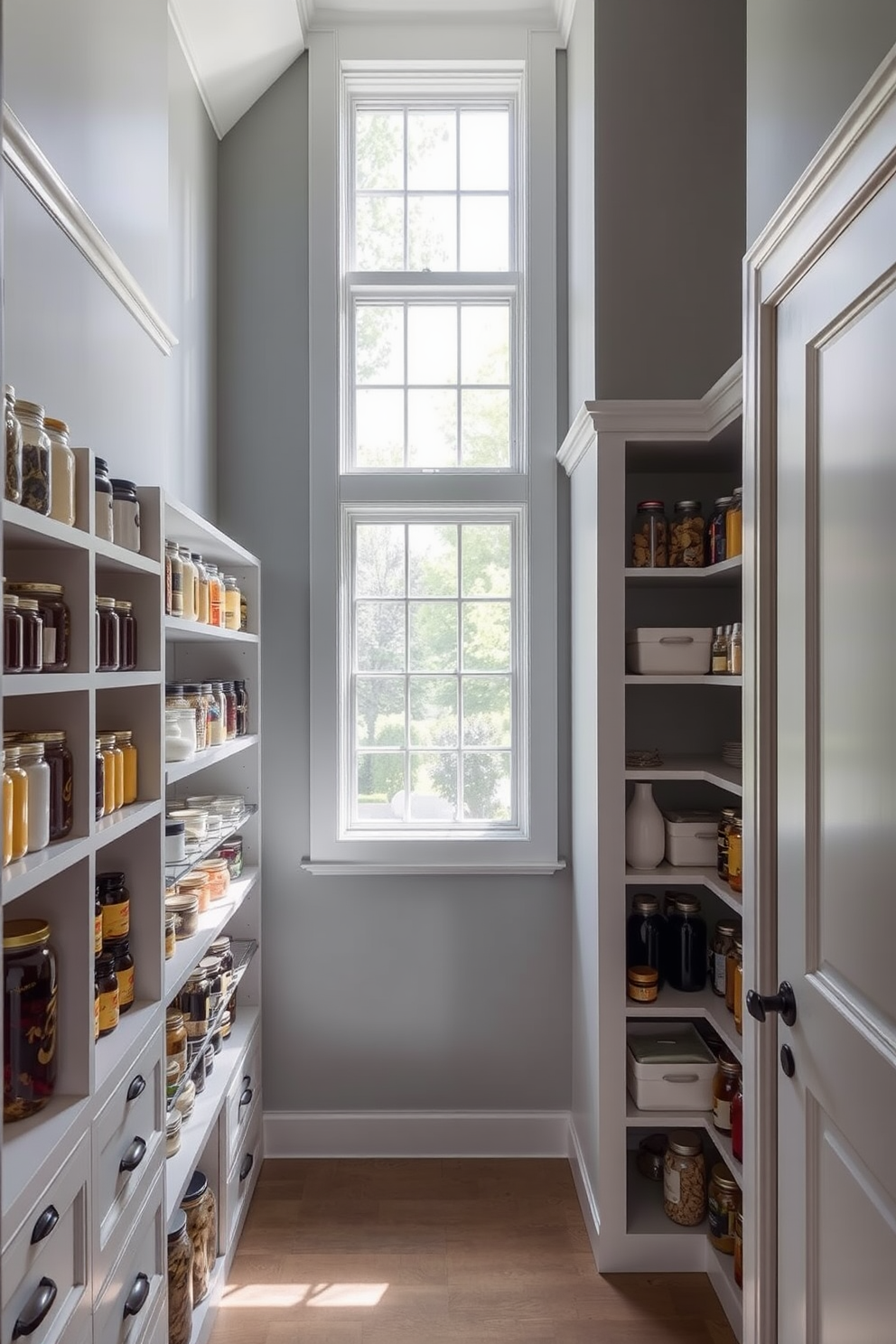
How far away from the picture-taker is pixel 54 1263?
107 cm

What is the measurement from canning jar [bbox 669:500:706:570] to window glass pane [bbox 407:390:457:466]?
2.90 ft

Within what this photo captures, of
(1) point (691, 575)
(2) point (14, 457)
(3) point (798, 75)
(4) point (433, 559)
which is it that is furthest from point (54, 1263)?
(4) point (433, 559)

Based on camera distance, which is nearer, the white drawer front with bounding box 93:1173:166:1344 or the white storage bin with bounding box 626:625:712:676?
the white drawer front with bounding box 93:1173:166:1344

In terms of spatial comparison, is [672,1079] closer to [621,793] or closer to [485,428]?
[621,793]

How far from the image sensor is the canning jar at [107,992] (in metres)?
1.32

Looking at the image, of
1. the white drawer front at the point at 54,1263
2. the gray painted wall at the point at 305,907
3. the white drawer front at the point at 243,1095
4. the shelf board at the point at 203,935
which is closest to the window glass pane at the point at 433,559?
the gray painted wall at the point at 305,907

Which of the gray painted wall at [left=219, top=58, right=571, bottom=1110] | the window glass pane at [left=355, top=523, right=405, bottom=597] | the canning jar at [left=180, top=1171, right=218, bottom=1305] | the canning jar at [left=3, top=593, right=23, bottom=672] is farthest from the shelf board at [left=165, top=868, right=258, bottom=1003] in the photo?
the window glass pane at [left=355, top=523, right=405, bottom=597]

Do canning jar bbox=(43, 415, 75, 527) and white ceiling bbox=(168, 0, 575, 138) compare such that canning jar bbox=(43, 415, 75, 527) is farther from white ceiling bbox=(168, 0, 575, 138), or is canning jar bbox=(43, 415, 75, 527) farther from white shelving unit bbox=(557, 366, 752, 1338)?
white ceiling bbox=(168, 0, 575, 138)

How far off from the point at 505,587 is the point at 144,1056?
178 centimetres

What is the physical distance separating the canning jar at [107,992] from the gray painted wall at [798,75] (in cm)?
161

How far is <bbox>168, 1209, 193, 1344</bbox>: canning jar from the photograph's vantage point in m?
1.68

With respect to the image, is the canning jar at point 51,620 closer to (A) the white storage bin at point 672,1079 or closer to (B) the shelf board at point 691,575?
(B) the shelf board at point 691,575

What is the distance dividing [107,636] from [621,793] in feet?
4.47

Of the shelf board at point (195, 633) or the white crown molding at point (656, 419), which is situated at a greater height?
the white crown molding at point (656, 419)
